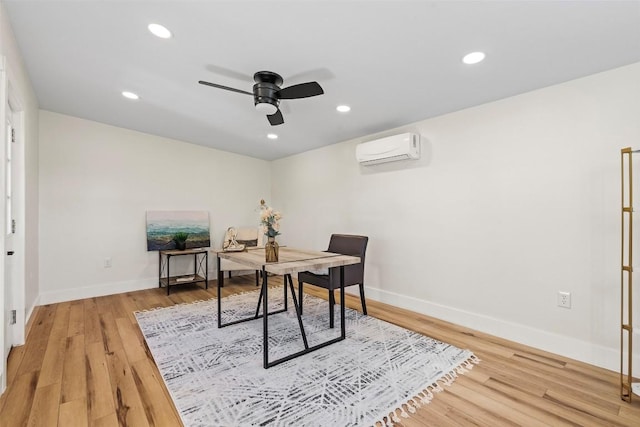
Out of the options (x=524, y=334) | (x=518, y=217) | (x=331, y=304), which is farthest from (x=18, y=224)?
(x=524, y=334)

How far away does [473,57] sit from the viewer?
2141 millimetres

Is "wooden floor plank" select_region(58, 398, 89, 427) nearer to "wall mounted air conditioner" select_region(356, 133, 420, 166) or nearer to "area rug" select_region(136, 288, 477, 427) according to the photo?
"area rug" select_region(136, 288, 477, 427)

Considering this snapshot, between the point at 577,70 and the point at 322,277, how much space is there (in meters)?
2.66

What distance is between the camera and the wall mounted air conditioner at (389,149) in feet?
10.9

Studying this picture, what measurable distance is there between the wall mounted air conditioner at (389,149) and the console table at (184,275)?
2781mm

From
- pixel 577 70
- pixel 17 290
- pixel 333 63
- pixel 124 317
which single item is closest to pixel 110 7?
pixel 333 63

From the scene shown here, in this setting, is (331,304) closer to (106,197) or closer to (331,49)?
(331,49)

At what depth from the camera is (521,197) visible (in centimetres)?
263

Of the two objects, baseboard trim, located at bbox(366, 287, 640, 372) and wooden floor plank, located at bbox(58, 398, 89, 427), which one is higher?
baseboard trim, located at bbox(366, 287, 640, 372)

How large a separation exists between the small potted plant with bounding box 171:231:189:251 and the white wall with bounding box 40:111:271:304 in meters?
0.39

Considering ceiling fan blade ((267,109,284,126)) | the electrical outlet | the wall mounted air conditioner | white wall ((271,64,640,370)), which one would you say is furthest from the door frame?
the electrical outlet

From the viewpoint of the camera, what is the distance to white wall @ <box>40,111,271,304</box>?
3.92 meters

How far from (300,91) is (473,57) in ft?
4.16

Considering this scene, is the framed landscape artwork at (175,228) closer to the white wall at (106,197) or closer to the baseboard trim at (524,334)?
the white wall at (106,197)
